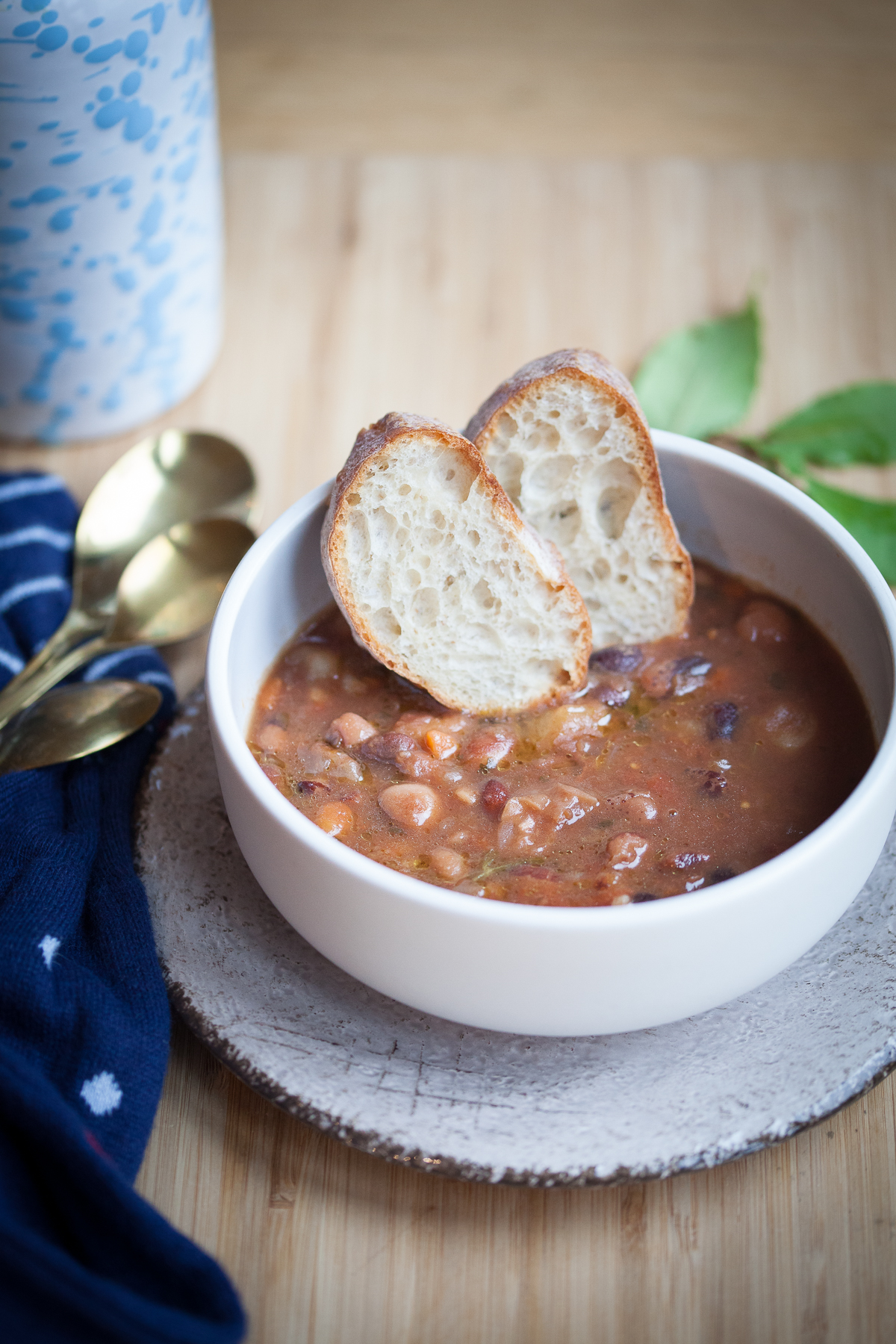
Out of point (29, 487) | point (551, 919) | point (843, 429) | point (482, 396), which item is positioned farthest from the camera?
point (482, 396)

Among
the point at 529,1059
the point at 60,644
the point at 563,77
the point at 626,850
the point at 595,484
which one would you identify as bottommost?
the point at 529,1059

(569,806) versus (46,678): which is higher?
(569,806)

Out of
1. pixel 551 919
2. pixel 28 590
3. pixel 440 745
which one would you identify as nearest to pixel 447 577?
pixel 440 745

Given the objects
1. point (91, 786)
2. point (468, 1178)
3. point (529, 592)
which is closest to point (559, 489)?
point (529, 592)

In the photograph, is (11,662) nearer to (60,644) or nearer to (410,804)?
(60,644)

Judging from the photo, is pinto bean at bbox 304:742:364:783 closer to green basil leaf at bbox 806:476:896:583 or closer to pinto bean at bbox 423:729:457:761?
pinto bean at bbox 423:729:457:761

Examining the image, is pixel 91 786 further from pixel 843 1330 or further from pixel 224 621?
pixel 843 1330
